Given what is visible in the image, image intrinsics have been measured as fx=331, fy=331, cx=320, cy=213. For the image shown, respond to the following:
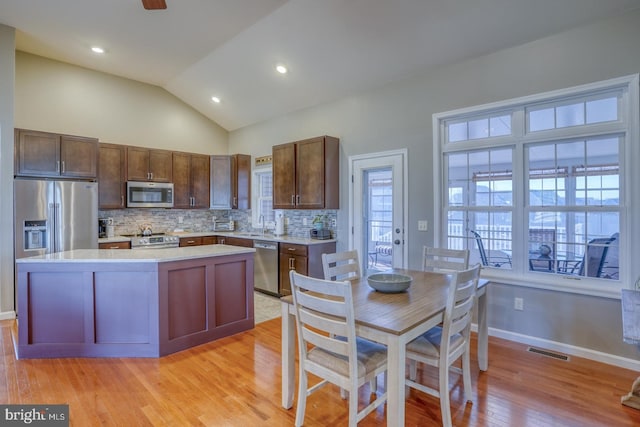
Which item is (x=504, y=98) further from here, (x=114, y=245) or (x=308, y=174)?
(x=114, y=245)

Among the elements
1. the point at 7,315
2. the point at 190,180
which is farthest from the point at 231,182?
the point at 7,315

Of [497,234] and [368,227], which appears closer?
[497,234]

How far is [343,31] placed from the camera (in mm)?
3705

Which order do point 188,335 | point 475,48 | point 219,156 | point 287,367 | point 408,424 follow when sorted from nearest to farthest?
point 408,424 < point 287,367 < point 188,335 < point 475,48 < point 219,156

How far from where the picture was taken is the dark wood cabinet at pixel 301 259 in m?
4.62

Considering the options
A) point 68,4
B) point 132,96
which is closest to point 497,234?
point 68,4

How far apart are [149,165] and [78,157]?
1049 mm

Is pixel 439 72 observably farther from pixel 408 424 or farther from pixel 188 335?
pixel 188 335

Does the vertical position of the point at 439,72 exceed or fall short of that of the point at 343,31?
it falls short

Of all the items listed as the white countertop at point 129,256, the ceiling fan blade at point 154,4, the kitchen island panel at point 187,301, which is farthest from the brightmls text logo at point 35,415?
the ceiling fan blade at point 154,4

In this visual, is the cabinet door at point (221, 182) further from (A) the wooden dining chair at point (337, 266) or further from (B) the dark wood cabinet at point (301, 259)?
(A) the wooden dining chair at point (337, 266)

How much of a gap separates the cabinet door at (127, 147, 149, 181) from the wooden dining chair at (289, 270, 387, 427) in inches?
184

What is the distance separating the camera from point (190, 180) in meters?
6.14

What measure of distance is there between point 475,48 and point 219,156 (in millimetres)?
4663
